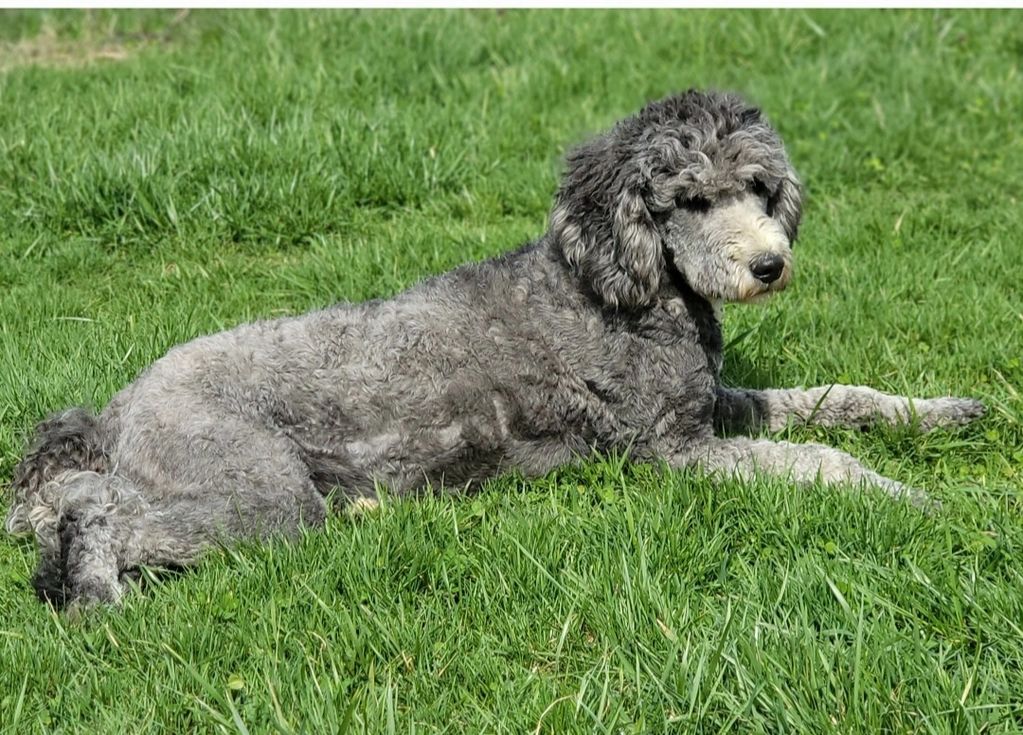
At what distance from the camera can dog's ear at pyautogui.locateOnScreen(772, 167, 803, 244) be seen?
5223 millimetres

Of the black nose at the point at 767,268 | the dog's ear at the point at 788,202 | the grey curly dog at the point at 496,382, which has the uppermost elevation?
the dog's ear at the point at 788,202

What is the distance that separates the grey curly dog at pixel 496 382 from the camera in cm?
468

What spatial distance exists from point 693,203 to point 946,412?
5.00ft

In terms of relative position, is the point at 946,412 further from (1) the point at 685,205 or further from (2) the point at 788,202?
(1) the point at 685,205

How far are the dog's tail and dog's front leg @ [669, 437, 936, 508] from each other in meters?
2.36

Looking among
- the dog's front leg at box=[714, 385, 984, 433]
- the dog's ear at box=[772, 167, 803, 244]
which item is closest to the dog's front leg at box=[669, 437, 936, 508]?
the dog's front leg at box=[714, 385, 984, 433]

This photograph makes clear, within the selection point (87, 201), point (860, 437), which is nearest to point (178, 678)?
point (860, 437)

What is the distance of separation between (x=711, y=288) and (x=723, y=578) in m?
1.28

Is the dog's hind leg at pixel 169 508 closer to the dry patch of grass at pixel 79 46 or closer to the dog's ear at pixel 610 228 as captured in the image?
the dog's ear at pixel 610 228

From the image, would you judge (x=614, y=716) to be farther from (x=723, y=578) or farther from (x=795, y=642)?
(x=723, y=578)

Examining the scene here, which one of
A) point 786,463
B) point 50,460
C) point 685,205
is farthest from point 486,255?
point 50,460

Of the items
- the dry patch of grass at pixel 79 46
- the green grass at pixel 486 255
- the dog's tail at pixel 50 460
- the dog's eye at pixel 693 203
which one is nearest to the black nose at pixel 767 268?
the dog's eye at pixel 693 203

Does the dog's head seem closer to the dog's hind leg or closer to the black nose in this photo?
the black nose

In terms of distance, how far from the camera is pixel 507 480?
16.8 ft
